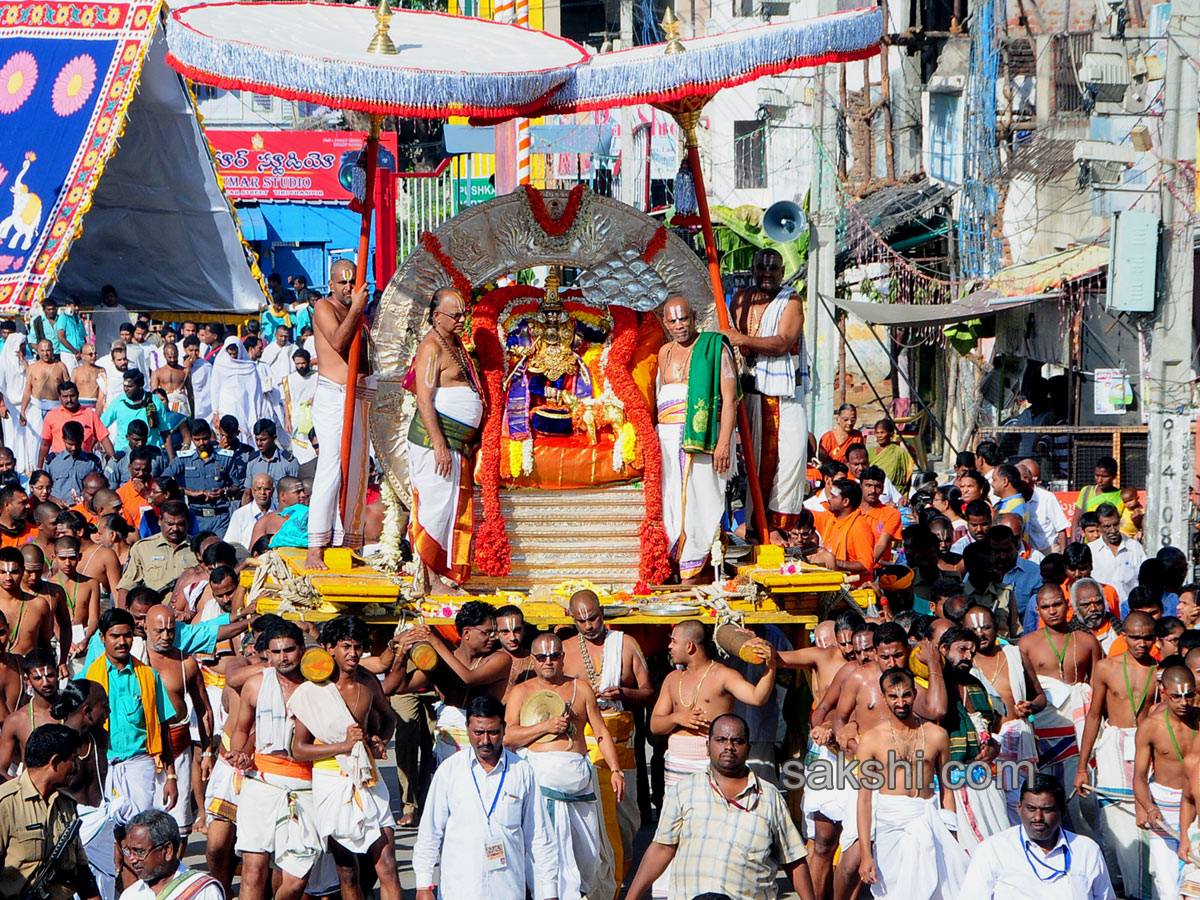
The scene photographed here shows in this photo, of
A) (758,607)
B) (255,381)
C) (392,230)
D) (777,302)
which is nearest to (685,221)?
(777,302)

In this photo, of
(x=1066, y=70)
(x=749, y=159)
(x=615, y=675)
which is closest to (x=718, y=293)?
(x=615, y=675)

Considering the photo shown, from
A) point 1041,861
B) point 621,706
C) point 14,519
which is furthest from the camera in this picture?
point 14,519

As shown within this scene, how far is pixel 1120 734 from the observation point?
8.23m

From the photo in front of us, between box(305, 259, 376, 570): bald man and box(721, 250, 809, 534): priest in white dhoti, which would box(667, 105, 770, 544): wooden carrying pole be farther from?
box(305, 259, 376, 570): bald man

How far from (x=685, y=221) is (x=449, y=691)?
11.2 ft

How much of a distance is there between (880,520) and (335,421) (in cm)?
337

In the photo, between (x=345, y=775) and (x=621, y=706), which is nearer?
(x=345, y=775)

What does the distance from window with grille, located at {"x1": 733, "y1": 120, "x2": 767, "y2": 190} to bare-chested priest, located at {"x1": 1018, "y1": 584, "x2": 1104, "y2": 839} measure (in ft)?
64.5

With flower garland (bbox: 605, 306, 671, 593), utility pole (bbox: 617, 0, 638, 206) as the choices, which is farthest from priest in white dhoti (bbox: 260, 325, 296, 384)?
utility pole (bbox: 617, 0, 638, 206)

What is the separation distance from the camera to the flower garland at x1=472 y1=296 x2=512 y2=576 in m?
9.95

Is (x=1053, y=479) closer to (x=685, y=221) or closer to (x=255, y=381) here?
(x=685, y=221)

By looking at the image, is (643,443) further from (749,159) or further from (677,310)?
(749,159)

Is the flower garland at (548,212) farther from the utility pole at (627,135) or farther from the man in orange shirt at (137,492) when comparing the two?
the utility pole at (627,135)

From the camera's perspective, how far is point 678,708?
798cm
